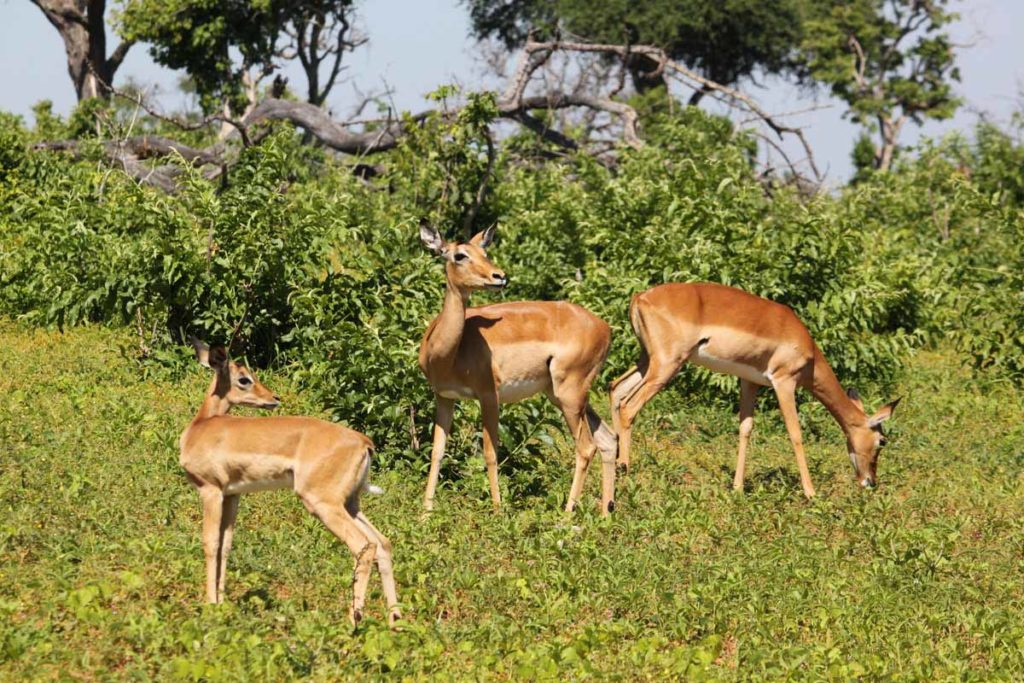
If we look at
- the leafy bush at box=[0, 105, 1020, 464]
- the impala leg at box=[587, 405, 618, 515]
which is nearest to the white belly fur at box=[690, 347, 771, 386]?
the impala leg at box=[587, 405, 618, 515]

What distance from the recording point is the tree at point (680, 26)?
36.7m

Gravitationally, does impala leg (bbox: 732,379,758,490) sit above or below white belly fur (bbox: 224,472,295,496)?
below

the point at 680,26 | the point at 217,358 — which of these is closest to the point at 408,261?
the point at 217,358

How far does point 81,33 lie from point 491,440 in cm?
2117

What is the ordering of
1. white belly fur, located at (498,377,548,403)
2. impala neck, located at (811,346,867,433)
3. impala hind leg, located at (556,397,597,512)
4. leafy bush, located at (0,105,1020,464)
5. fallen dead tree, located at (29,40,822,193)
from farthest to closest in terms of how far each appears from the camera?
fallen dead tree, located at (29,40,822,193) → leafy bush, located at (0,105,1020,464) → impala neck, located at (811,346,867,433) → impala hind leg, located at (556,397,597,512) → white belly fur, located at (498,377,548,403)

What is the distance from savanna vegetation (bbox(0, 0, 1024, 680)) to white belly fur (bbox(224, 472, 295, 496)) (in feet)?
1.37

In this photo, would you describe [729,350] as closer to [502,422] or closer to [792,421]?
[792,421]

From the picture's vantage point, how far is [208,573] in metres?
5.98

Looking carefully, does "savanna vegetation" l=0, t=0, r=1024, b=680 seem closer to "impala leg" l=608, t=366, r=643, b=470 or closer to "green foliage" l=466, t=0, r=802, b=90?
"impala leg" l=608, t=366, r=643, b=470

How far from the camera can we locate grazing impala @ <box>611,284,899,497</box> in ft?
31.4

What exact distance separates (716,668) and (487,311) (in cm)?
300

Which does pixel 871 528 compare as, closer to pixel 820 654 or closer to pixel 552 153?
pixel 820 654

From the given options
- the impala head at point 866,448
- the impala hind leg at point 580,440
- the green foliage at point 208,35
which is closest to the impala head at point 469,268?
the impala hind leg at point 580,440

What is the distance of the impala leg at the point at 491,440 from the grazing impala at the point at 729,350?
152 cm
